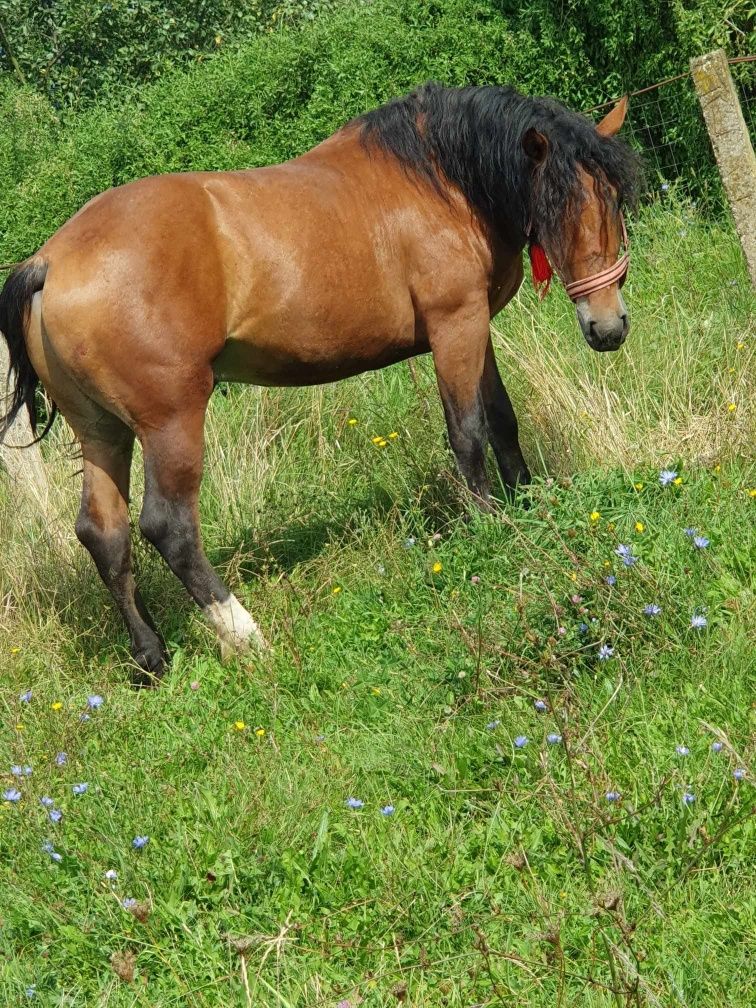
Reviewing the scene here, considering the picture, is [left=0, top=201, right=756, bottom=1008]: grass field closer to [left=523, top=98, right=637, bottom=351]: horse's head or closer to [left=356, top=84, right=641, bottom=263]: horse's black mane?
[left=523, top=98, right=637, bottom=351]: horse's head

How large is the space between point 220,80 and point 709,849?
7.68 m

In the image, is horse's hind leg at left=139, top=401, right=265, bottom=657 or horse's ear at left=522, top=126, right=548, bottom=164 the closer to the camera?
horse's hind leg at left=139, top=401, right=265, bottom=657

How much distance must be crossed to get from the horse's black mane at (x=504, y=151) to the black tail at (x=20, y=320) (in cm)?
167

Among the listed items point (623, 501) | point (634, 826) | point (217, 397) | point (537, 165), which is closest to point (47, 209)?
point (217, 397)

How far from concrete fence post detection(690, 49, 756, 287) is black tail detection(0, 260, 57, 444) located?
3.58 metres

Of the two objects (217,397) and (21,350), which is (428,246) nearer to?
(21,350)

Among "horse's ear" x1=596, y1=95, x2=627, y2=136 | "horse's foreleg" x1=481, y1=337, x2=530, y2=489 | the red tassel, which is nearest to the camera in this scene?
"horse's ear" x1=596, y1=95, x2=627, y2=136

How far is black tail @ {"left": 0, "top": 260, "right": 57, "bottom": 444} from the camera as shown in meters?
4.55

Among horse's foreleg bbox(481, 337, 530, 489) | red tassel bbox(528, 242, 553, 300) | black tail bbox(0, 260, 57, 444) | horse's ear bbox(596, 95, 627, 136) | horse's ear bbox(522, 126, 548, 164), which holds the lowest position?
horse's foreleg bbox(481, 337, 530, 489)

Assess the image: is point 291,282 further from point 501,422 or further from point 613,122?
point 613,122

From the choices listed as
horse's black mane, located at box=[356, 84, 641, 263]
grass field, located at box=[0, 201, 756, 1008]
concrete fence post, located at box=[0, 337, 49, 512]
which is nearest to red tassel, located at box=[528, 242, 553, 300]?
horse's black mane, located at box=[356, 84, 641, 263]

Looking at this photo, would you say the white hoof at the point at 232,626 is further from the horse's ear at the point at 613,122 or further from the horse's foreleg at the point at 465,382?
Answer: the horse's ear at the point at 613,122

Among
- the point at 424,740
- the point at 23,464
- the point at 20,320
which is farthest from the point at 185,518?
the point at 23,464

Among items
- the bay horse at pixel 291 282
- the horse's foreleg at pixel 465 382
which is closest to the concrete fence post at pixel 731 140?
the bay horse at pixel 291 282
